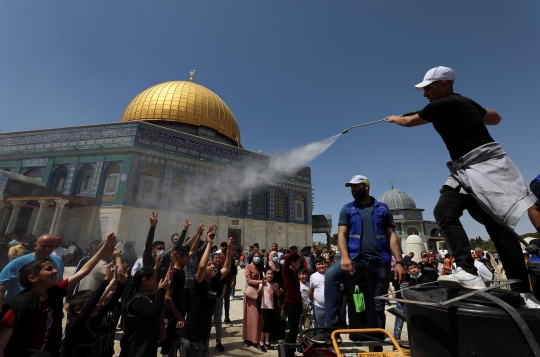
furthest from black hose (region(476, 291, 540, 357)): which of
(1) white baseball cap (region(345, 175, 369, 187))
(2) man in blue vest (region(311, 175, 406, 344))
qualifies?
(1) white baseball cap (region(345, 175, 369, 187))

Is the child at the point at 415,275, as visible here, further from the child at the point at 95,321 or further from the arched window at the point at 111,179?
the arched window at the point at 111,179

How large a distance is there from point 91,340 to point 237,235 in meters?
20.0

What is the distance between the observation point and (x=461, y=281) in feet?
5.41

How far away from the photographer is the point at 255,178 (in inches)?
993

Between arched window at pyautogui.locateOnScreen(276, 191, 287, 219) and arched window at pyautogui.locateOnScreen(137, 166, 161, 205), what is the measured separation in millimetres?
10530

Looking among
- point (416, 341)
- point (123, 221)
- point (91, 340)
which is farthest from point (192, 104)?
point (416, 341)

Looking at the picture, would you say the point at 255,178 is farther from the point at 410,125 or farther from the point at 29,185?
the point at 410,125

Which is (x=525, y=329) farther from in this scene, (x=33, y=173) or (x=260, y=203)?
(x=33, y=173)

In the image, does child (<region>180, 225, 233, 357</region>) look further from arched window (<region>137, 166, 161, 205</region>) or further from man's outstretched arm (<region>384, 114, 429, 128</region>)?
arched window (<region>137, 166, 161, 205</region>)

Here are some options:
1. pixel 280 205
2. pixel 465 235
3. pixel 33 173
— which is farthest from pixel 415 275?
pixel 33 173

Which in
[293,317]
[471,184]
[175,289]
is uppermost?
[471,184]

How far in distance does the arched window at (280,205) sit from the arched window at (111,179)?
13.2 metres

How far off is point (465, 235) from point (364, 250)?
42.8 inches

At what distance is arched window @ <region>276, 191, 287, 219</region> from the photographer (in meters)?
25.2
